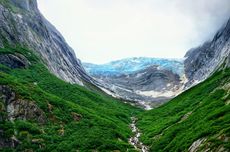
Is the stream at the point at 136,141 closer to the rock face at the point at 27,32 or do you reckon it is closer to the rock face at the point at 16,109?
the rock face at the point at 16,109

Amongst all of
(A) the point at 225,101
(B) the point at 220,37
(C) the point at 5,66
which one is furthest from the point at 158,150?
(B) the point at 220,37

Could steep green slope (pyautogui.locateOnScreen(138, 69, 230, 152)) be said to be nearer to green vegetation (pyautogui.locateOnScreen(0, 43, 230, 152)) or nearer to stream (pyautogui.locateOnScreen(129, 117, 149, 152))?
green vegetation (pyautogui.locateOnScreen(0, 43, 230, 152))

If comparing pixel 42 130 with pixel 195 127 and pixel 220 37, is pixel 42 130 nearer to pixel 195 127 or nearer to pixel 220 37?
pixel 195 127

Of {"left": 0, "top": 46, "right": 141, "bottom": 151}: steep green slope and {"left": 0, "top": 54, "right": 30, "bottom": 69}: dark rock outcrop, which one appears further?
{"left": 0, "top": 54, "right": 30, "bottom": 69}: dark rock outcrop

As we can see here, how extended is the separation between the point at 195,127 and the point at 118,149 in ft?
42.7

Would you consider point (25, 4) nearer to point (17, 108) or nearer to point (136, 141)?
point (17, 108)

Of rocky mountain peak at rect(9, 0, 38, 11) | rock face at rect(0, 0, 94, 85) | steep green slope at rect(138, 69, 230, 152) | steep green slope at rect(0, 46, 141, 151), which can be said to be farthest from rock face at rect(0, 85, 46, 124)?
rocky mountain peak at rect(9, 0, 38, 11)

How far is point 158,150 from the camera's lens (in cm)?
6594

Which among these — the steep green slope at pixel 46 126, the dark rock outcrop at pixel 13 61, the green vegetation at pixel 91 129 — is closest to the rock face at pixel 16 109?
the steep green slope at pixel 46 126

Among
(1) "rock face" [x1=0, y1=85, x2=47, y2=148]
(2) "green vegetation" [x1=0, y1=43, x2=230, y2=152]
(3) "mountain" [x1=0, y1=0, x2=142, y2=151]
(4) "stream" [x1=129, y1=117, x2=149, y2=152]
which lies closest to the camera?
(2) "green vegetation" [x1=0, y1=43, x2=230, y2=152]

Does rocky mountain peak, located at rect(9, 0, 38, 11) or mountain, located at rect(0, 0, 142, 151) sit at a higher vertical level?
rocky mountain peak, located at rect(9, 0, 38, 11)

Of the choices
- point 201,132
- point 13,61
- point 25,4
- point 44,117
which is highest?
point 25,4

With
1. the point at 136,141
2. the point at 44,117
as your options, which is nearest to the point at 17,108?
the point at 44,117

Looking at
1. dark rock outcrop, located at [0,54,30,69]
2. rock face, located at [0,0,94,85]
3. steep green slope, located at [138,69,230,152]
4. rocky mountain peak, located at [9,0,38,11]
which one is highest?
rocky mountain peak, located at [9,0,38,11]
